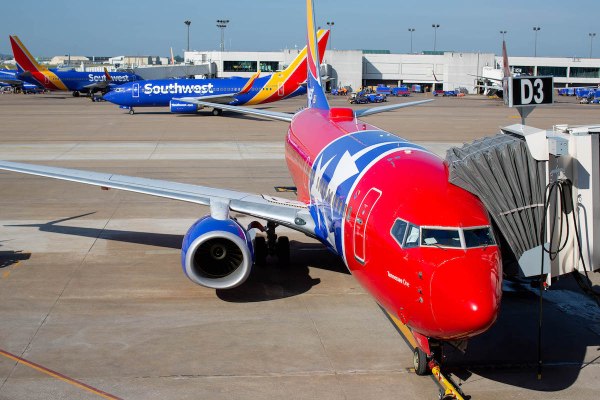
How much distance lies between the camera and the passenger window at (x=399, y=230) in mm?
11016

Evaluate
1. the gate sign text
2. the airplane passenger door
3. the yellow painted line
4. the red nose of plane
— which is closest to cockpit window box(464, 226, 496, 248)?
the red nose of plane

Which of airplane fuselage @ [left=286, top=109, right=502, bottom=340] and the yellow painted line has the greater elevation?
Answer: airplane fuselage @ [left=286, top=109, right=502, bottom=340]

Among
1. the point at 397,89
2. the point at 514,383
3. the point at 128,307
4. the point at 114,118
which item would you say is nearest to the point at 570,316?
the point at 514,383

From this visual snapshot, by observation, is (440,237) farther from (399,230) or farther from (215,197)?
(215,197)

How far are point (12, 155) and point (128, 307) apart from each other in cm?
2661

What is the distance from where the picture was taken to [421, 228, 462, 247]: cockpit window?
34.7ft

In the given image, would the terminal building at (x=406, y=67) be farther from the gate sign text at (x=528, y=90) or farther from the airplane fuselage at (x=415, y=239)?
the airplane fuselage at (x=415, y=239)

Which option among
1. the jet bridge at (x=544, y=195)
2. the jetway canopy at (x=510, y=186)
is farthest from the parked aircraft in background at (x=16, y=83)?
the jet bridge at (x=544, y=195)

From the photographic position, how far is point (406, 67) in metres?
136

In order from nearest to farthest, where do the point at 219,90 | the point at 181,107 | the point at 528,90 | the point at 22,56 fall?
the point at 528,90
the point at 181,107
the point at 219,90
the point at 22,56

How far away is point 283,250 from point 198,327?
190 inches

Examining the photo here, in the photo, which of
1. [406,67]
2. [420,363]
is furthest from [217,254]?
[406,67]

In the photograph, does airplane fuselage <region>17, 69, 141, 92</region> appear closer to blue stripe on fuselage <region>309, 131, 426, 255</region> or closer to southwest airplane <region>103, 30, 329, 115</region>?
southwest airplane <region>103, 30, 329, 115</region>

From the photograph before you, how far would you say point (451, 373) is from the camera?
12070 mm
